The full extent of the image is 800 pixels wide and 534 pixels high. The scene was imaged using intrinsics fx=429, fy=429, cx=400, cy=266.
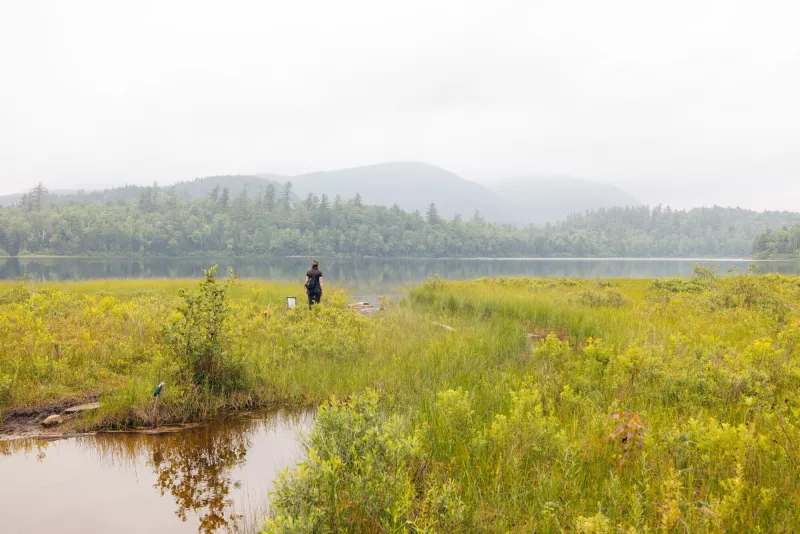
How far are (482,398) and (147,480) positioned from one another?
553 centimetres

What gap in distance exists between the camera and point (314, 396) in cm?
946

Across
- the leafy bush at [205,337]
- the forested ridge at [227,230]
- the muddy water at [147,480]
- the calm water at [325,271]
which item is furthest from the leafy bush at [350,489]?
the forested ridge at [227,230]

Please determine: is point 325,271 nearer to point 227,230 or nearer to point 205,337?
point 205,337

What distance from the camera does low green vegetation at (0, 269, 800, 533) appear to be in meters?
4.33

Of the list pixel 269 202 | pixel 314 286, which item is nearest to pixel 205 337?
pixel 314 286

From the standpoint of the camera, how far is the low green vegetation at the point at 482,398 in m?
4.33

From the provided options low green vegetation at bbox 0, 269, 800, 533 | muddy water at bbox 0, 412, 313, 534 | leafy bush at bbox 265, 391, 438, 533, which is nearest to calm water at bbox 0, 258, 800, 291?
low green vegetation at bbox 0, 269, 800, 533

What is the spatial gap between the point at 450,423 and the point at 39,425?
7.58 meters

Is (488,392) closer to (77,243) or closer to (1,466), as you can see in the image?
(1,466)

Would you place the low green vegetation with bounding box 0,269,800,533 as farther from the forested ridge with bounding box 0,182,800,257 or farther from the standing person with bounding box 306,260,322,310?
the forested ridge with bounding box 0,182,800,257

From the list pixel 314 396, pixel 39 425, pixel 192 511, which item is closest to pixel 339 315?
pixel 314 396

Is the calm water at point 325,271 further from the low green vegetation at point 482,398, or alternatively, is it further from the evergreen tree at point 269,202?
the evergreen tree at point 269,202

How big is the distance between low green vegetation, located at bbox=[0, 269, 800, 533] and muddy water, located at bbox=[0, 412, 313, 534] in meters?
0.68

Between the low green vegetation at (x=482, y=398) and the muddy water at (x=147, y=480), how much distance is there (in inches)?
26.7
